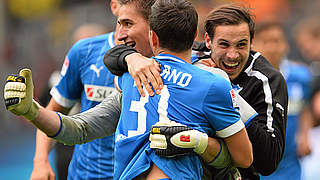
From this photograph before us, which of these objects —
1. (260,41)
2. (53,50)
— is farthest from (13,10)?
(260,41)

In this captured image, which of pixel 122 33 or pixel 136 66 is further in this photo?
pixel 122 33

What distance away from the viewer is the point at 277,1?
15.7 metres

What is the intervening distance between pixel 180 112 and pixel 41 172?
5.24 ft

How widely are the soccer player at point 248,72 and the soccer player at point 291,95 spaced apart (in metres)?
2.30

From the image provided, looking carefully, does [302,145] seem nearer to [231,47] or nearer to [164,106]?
[231,47]

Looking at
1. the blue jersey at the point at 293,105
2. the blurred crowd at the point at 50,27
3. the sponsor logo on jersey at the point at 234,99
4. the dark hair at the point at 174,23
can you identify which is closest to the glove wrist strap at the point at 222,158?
the sponsor logo on jersey at the point at 234,99

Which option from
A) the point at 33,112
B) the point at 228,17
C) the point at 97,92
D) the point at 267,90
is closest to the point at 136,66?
the point at 33,112

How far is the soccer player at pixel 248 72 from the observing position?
316cm

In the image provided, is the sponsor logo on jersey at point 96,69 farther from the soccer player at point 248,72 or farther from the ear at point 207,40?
the ear at point 207,40

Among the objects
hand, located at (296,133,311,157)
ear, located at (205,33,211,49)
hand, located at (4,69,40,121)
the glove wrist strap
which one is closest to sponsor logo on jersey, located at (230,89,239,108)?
the glove wrist strap

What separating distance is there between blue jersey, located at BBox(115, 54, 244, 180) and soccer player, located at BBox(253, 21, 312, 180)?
2846mm

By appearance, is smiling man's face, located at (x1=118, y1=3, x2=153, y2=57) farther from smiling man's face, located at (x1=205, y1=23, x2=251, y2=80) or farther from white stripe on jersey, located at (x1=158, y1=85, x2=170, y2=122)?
white stripe on jersey, located at (x1=158, y1=85, x2=170, y2=122)

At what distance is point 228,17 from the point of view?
334cm

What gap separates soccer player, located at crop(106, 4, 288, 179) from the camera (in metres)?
3.16
